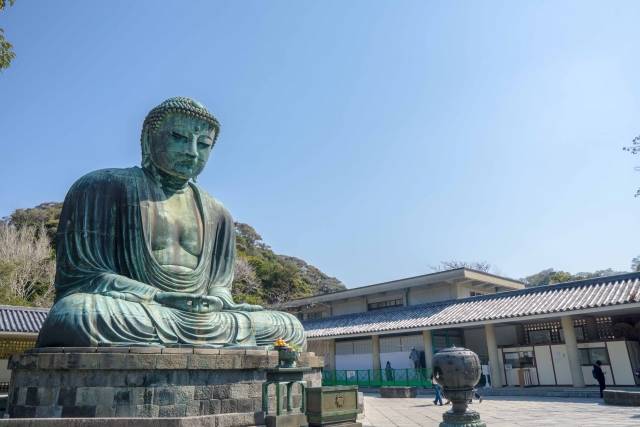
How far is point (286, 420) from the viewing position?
6465 mm

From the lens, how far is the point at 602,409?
1032 cm

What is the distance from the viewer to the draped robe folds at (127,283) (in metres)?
6.34

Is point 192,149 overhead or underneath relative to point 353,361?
overhead

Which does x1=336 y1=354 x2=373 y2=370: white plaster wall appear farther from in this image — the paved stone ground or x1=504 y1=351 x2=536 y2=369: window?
the paved stone ground

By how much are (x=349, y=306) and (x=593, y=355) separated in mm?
13204

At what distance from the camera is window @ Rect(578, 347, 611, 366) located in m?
16.5

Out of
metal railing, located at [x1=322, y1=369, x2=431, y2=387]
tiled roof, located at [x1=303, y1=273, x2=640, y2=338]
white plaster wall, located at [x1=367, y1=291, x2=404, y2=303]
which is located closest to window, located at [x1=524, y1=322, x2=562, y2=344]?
tiled roof, located at [x1=303, y1=273, x2=640, y2=338]

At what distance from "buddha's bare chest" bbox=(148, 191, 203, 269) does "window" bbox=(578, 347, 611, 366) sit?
14.9 metres

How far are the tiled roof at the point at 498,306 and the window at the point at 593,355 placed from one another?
2.07 metres

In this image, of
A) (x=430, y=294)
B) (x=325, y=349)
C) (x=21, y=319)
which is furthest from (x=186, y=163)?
(x=325, y=349)

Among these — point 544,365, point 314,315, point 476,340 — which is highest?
point 314,315

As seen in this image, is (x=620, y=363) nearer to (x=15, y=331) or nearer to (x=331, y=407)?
(x=331, y=407)

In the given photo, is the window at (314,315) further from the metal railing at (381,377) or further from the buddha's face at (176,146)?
the buddha's face at (176,146)

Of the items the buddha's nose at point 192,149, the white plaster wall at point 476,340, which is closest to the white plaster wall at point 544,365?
the white plaster wall at point 476,340
